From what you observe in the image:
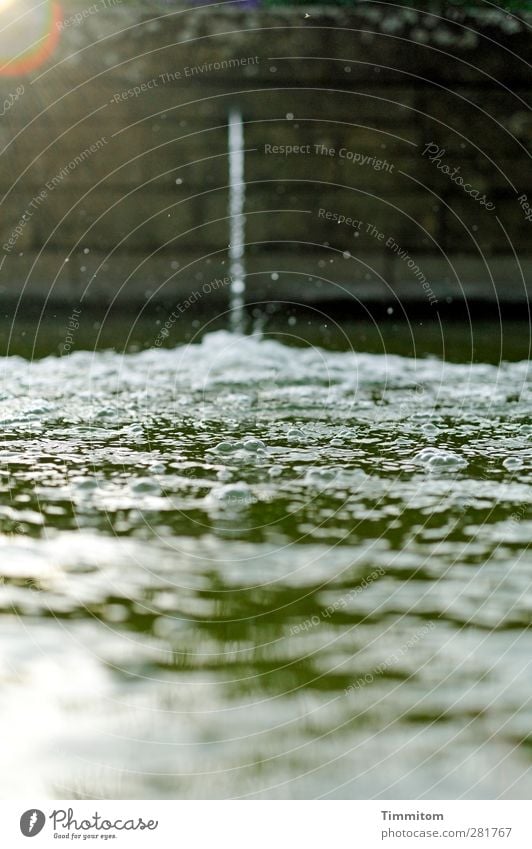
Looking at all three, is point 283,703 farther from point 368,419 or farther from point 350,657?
point 368,419

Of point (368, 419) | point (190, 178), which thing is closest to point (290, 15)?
point (190, 178)

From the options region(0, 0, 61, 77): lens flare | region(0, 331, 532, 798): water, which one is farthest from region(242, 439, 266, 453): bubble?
region(0, 0, 61, 77): lens flare

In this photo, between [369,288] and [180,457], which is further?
[369,288]

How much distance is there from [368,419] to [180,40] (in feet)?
10.7

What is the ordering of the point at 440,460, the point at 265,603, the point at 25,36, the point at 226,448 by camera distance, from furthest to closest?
the point at 25,36 → the point at 226,448 → the point at 440,460 → the point at 265,603

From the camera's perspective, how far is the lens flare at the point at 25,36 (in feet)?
17.1

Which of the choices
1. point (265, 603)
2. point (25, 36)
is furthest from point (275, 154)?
point (265, 603)

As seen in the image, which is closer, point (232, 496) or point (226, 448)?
point (232, 496)

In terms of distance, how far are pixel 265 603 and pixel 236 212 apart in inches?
158

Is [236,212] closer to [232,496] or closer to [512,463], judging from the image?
[512,463]

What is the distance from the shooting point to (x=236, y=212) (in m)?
5.14

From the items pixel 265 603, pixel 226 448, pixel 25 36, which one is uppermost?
pixel 25 36

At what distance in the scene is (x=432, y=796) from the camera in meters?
0.93

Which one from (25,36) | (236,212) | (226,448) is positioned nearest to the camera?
(226,448)
